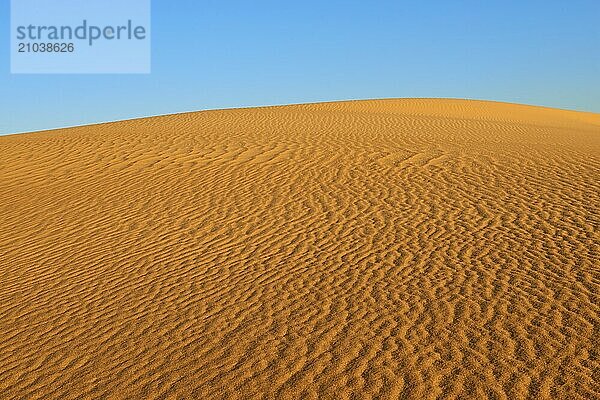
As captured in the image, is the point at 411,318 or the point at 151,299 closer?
the point at 411,318

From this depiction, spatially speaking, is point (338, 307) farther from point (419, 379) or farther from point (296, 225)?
point (296, 225)

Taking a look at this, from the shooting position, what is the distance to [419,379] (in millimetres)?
5211

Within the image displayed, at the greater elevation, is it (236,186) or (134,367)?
(236,186)

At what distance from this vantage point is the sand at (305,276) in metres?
5.48

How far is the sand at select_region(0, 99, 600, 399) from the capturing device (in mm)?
5484

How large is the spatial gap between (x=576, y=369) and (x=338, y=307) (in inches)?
105

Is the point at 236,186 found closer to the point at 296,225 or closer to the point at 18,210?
the point at 296,225

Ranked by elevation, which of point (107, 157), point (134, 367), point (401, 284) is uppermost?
point (107, 157)

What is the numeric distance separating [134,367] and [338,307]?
2.44 metres

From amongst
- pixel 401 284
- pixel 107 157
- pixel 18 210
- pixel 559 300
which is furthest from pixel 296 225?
pixel 107 157

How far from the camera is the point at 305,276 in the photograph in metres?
8.04

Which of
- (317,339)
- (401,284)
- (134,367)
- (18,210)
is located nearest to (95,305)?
(134,367)

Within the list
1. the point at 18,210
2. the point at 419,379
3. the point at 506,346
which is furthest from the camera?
the point at 18,210

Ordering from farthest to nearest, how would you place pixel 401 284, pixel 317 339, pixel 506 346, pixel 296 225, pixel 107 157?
pixel 107 157 → pixel 296 225 → pixel 401 284 → pixel 317 339 → pixel 506 346
